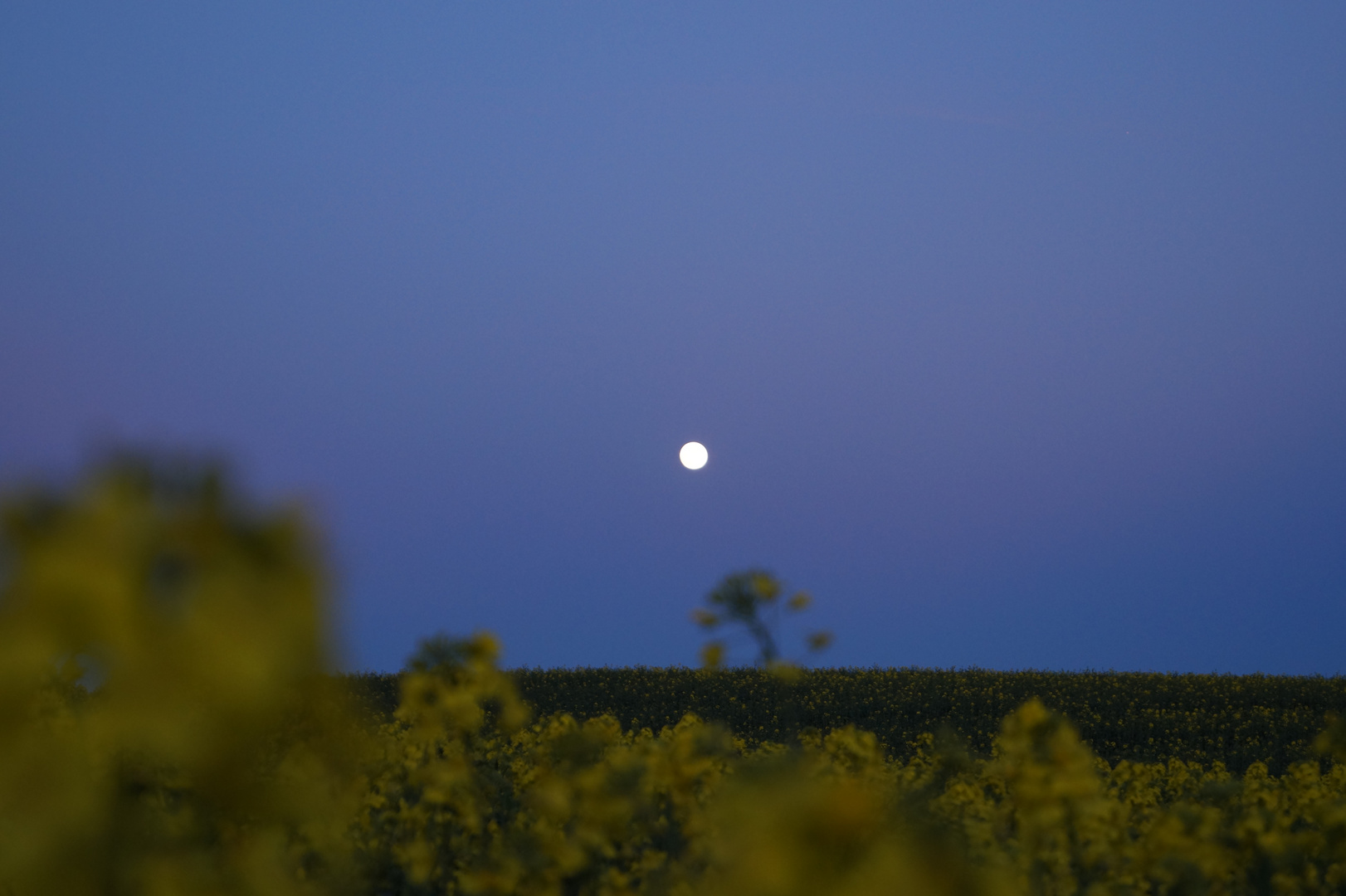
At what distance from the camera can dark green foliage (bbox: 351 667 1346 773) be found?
71.7 feet

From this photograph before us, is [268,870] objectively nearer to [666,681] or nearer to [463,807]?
[463,807]

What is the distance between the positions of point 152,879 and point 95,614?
504 millimetres

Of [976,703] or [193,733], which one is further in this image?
[976,703]

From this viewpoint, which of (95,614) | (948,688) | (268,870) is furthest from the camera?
(948,688)

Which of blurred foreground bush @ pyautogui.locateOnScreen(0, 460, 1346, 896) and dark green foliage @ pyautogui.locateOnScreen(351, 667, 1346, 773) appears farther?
dark green foliage @ pyautogui.locateOnScreen(351, 667, 1346, 773)

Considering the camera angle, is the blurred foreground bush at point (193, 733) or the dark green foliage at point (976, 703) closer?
the blurred foreground bush at point (193, 733)

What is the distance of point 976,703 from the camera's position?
26.0 m

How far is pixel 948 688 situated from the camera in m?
28.2

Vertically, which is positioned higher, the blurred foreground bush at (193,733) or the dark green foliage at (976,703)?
the dark green foliage at (976,703)

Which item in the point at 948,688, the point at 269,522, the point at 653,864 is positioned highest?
the point at 948,688

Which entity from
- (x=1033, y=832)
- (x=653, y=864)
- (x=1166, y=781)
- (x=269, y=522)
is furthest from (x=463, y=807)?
(x=1166, y=781)

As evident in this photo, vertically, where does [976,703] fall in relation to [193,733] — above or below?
above

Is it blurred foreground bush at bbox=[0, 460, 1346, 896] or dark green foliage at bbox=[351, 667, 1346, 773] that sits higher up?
dark green foliage at bbox=[351, 667, 1346, 773]

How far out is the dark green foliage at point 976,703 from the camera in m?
21.9
